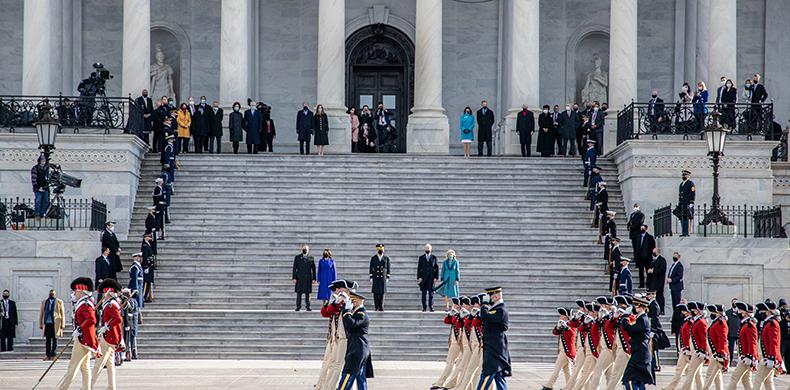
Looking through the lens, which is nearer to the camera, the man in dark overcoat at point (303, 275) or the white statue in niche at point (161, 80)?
the man in dark overcoat at point (303, 275)

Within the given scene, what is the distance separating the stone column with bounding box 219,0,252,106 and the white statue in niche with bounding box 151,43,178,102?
20.1 ft

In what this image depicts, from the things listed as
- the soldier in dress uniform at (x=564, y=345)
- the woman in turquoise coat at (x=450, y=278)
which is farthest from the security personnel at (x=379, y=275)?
the soldier in dress uniform at (x=564, y=345)

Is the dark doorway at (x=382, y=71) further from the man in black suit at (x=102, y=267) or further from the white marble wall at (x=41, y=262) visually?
the man in black suit at (x=102, y=267)

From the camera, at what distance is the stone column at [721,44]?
47250 millimetres

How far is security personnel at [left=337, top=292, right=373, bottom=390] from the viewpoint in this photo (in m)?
23.0

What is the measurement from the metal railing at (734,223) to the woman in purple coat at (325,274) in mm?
9131

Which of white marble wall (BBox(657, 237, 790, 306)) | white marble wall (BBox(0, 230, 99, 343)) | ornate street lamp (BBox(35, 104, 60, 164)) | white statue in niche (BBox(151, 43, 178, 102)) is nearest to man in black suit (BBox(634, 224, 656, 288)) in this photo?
white marble wall (BBox(657, 237, 790, 306))

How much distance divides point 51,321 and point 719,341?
1603 centimetres

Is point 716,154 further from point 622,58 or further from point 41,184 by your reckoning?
point 41,184

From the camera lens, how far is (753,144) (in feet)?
140

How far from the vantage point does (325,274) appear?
35562mm

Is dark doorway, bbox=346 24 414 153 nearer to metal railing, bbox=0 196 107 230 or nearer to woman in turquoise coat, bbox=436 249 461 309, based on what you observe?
metal railing, bbox=0 196 107 230

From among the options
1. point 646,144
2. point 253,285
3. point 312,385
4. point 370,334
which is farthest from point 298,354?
point 646,144

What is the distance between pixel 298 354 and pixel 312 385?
7022 millimetres
